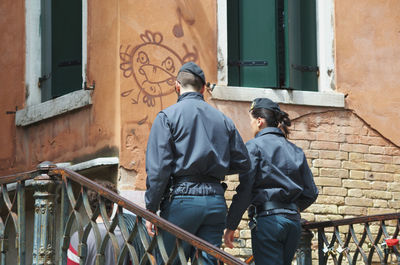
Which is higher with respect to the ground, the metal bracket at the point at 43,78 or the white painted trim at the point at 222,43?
the white painted trim at the point at 222,43

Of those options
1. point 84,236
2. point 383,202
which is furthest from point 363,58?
point 84,236

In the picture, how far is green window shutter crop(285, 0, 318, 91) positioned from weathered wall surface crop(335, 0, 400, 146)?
0.85 ft

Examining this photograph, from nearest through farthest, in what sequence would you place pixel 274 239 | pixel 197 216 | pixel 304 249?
pixel 197 216, pixel 274 239, pixel 304 249

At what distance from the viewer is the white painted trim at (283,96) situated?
8711mm

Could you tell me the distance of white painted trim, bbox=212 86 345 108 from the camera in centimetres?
871

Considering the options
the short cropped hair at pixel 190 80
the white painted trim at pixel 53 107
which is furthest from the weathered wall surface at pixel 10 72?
the short cropped hair at pixel 190 80

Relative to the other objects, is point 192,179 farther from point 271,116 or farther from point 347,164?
point 347,164

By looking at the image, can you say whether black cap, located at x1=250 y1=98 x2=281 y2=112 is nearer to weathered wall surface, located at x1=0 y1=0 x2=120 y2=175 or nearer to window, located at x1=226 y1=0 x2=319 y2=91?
weathered wall surface, located at x1=0 y1=0 x2=120 y2=175

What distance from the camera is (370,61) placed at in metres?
9.36

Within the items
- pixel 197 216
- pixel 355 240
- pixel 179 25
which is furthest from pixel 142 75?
pixel 197 216

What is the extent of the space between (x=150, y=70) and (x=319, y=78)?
6.25 ft

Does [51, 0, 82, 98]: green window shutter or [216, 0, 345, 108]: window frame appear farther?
[51, 0, 82, 98]: green window shutter

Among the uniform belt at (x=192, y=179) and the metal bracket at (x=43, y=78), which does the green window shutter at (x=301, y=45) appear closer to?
the metal bracket at (x=43, y=78)

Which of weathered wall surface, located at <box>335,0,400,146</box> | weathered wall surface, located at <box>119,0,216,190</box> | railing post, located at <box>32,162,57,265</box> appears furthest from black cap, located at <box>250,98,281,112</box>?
weathered wall surface, located at <box>335,0,400,146</box>
